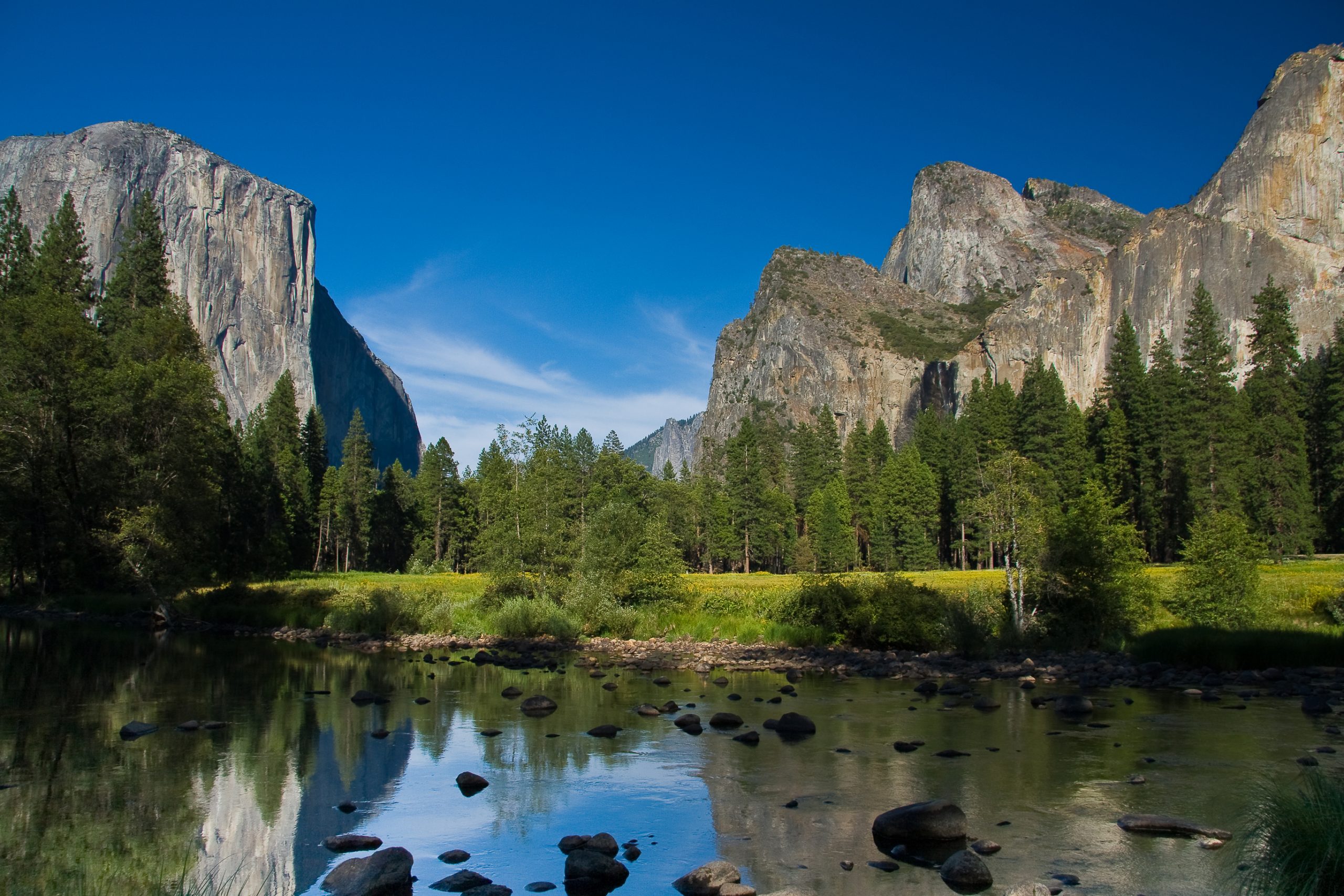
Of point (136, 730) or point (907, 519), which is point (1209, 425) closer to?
point (907, 519)

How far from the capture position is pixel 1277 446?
67500 millimetres

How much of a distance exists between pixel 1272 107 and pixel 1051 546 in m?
168

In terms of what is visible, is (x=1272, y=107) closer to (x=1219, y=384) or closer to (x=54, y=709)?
(x=1219, y=384)

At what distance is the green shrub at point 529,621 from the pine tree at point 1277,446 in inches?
1957

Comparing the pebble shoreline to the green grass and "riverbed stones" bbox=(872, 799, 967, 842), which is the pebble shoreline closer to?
the green grass

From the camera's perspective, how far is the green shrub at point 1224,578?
1121 inches

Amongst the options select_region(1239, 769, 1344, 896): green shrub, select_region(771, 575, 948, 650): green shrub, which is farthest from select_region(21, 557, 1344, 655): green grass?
select_region(1239, 769, 1344, 896): green shrub

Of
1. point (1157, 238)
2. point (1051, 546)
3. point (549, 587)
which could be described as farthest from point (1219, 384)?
point (1157, 238)

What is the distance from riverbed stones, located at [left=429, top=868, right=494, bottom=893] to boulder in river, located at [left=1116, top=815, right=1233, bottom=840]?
7.82 metres

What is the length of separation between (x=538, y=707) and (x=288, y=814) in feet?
28.6

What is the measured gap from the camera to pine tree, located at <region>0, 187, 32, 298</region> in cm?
5188

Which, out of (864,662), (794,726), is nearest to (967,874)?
(794,726)

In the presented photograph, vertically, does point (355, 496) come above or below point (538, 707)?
above

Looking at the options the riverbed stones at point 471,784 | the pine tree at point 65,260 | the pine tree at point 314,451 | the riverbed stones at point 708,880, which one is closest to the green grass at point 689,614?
the pine tree at point 65,260
